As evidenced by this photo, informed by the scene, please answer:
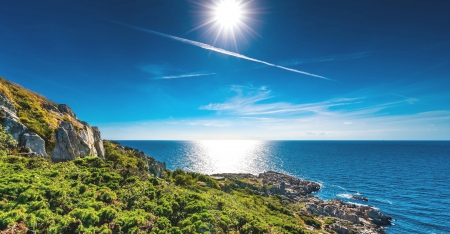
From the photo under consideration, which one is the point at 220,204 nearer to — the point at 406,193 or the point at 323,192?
the point at 323,192

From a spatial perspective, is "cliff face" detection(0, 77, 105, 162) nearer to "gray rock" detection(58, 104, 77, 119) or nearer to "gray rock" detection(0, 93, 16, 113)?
"gray rock" detection(0, 93, 16, 113)

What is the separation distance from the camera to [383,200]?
77625 millimetres

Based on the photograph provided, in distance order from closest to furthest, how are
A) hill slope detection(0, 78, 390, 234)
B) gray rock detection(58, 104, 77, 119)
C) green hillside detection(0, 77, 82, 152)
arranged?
hill slope detection(0, 78, 390, 234) → green hillside detection(0, 77, 82, 152) → gray rock detection(58, 104, 77, 119)

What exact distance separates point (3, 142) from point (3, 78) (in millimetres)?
23806

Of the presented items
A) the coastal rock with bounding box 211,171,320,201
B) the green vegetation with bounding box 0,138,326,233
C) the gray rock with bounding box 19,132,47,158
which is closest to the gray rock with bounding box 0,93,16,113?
the gray rock with bounding box 19,132,47,158

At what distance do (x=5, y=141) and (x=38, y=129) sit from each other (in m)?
5.96

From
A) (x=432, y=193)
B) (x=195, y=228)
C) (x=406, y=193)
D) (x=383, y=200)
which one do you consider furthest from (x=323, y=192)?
(x=195, y=228)

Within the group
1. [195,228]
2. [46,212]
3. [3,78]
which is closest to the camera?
[46,212]

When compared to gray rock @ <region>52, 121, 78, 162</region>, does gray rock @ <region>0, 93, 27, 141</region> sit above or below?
above

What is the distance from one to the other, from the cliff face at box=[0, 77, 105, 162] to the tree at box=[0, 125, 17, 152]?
122cm

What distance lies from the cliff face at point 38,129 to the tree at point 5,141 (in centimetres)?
122

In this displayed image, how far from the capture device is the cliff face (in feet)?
99.4

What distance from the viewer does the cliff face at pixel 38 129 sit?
99.4 ft

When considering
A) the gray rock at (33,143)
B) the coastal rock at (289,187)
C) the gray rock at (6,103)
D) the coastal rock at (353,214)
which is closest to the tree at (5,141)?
the gray rock at (33,143)
